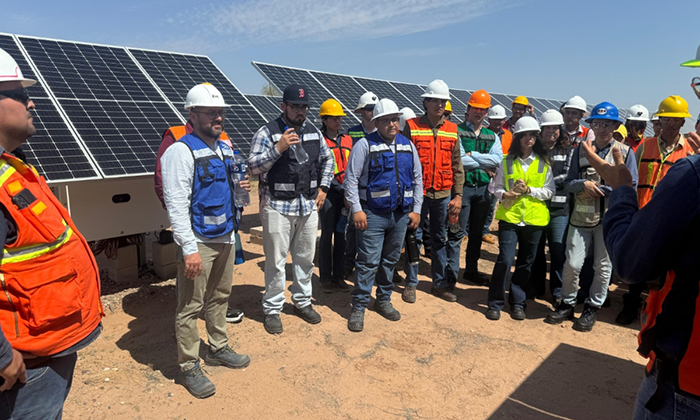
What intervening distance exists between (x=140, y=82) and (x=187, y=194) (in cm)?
389

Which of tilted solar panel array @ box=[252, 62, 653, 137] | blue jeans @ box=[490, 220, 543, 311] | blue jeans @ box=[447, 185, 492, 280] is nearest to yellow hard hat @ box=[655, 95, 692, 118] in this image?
blue jeans @ box=[490, 220, 543, 311]

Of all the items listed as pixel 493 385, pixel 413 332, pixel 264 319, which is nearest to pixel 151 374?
pixel 264 319

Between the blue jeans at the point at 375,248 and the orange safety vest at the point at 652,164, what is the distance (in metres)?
2.35

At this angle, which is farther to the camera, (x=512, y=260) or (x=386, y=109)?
(x=512, y=260)

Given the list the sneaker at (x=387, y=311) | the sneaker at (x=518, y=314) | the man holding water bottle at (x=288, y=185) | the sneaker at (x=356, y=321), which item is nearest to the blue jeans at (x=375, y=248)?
the sneaker at (x=356, y=321)

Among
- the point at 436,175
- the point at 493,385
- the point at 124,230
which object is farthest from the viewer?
the point at 124,230

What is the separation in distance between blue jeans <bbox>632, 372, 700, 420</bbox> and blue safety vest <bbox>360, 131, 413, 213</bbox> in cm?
302

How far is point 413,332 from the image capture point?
443cm

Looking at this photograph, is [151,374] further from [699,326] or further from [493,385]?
[699,326]

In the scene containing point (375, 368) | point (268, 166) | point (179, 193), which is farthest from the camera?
point (268, 166)

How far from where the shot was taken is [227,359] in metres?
3.71

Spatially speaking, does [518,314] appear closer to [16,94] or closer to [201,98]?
[201,98]

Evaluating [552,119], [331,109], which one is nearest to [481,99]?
[552,119]

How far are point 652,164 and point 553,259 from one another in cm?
134
